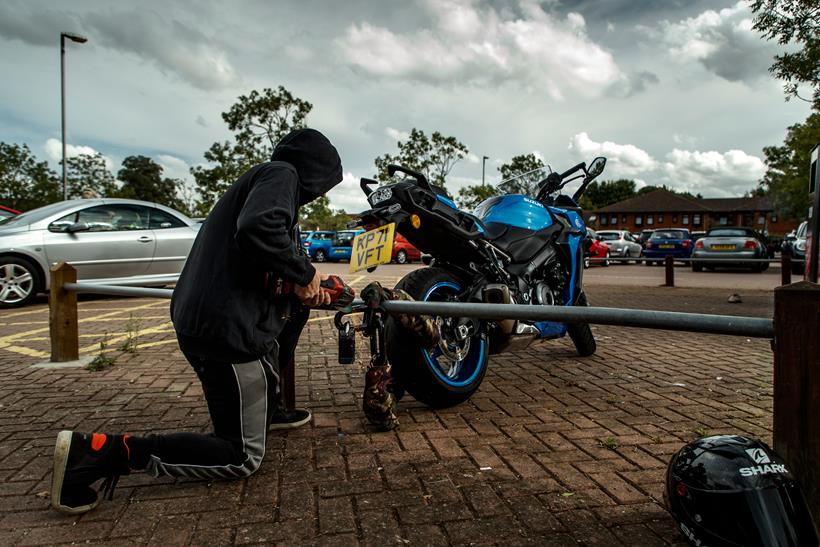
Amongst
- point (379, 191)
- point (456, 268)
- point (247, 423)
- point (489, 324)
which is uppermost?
point (379, 191)

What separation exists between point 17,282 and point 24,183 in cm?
2343

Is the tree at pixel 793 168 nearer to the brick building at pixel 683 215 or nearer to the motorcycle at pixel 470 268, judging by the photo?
the motorcycle at pixel 470 268

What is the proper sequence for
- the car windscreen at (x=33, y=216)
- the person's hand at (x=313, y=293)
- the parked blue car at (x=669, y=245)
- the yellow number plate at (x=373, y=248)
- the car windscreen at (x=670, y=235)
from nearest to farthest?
1. the person's hand at (x=313, y=293)
2. the yellow number plate at (x=373, y=248)
3. the car windscreen at (x=33, y=216)
4. the parked blue car at (x=669, y=245)
5. the car windscreen at (x=670, y=235)

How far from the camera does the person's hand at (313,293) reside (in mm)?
2627

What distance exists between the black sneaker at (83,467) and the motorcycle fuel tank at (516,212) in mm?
3012

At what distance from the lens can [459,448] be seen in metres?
3.11

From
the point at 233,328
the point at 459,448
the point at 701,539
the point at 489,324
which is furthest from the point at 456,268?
the point at 701,539

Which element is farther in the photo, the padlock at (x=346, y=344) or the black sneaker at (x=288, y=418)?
the black sneaker at (x=288, y=418)

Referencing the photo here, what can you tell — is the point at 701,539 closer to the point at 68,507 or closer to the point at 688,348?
the point at 68,507

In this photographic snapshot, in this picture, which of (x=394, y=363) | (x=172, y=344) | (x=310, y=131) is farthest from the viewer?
(x=172, y=344)

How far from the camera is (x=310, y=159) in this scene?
274 cm

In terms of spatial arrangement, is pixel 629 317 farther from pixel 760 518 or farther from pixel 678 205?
pixel 678 205

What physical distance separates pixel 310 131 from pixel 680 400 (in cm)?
309

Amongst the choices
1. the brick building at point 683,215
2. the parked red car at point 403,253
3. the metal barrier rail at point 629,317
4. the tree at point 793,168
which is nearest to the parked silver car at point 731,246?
the tree at point 793,168
